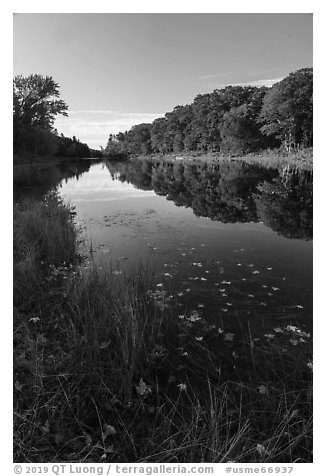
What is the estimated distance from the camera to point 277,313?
22.9 ft

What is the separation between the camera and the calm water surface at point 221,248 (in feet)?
24.9

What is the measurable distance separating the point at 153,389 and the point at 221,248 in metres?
8.09

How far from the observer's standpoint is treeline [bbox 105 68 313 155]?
60.9 meters

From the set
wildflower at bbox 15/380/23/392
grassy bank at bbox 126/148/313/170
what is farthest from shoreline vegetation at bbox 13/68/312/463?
grassy bank at bbox 126/148/313/170

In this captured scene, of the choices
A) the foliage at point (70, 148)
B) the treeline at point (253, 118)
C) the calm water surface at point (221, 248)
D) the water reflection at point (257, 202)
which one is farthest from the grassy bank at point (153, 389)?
the foliage at point (70, 148)

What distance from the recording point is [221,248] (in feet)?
39.8

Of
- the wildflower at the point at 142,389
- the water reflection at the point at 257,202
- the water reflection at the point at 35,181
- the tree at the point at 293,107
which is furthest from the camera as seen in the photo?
the tree at the point at 293,107

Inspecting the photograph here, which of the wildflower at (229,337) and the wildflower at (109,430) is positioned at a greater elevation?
the wildflower at (229,337)

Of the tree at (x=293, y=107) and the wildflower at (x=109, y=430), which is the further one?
the tree at (x=293, y=107)

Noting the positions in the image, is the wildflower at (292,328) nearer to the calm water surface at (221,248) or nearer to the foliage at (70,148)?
the calm water surface at (221,248)

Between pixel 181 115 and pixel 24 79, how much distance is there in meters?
77.4

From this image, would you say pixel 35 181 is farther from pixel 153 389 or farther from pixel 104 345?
pixel 153 389

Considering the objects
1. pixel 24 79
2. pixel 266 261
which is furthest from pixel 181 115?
pixel 266 261

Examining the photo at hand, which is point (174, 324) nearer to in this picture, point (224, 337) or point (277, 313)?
point (224, 337)
